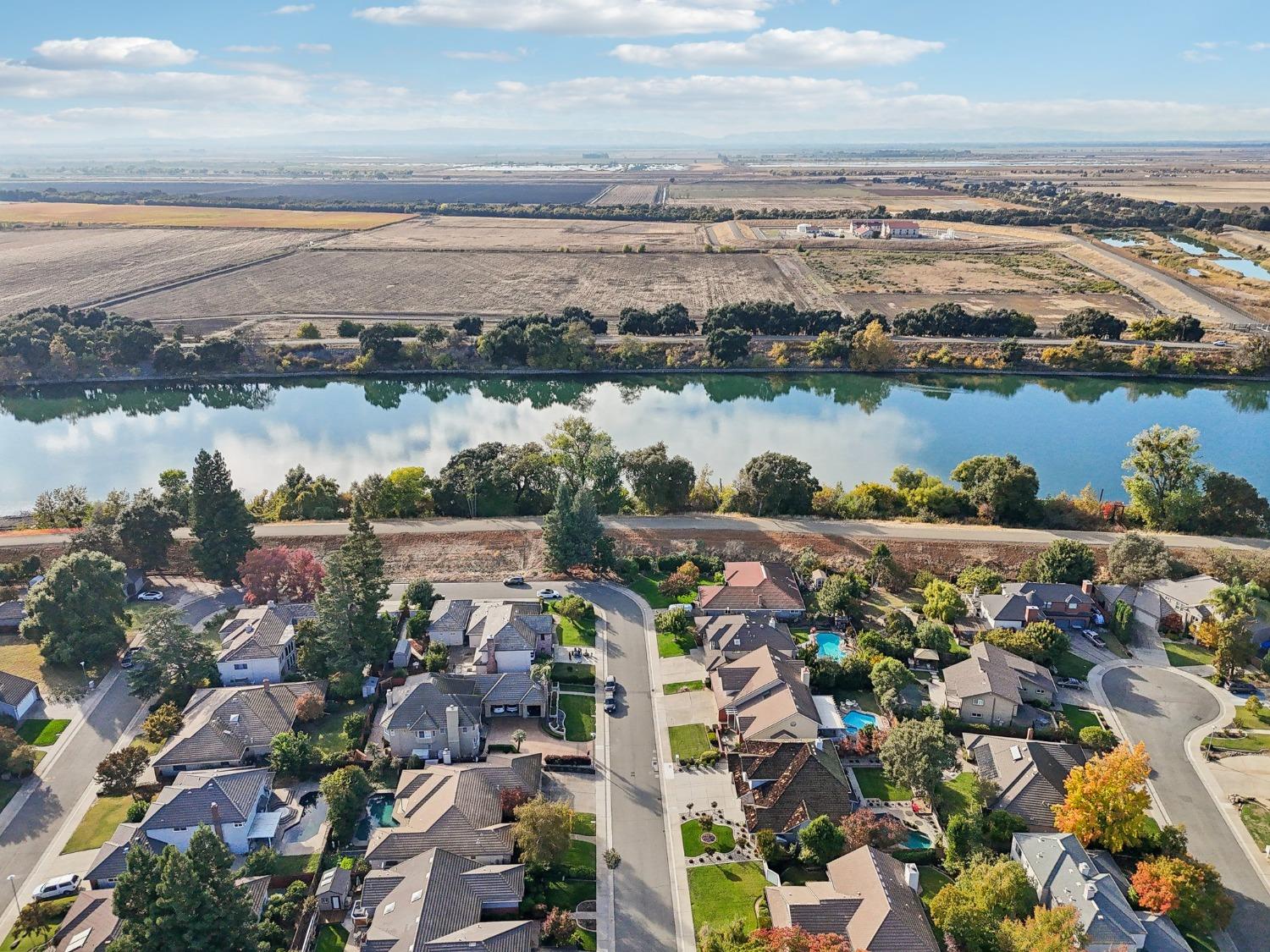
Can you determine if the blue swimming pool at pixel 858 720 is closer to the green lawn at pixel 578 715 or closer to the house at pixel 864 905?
the house at pixel 864 905

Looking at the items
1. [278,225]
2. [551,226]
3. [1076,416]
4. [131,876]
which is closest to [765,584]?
[131,876]

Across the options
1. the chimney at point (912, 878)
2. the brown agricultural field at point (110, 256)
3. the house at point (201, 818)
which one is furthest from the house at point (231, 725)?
the brown agricultural field at point (110, 256)

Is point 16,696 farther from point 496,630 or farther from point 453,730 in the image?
point 496,630

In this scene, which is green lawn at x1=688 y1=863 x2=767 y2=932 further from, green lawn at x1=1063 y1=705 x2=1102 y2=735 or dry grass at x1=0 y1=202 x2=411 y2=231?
dry grass at x1=0 y1=202 x2=411 y2=231

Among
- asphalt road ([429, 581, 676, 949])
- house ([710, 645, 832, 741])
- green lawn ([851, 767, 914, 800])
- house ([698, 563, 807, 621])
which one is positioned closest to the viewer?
asphalt road ([429, 581, 676, 949])

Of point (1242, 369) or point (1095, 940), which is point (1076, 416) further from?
point (1095, 940)

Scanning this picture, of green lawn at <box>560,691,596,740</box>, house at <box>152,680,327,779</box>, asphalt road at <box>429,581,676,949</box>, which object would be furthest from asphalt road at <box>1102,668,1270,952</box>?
house at <box>152,680,327,779</box>
